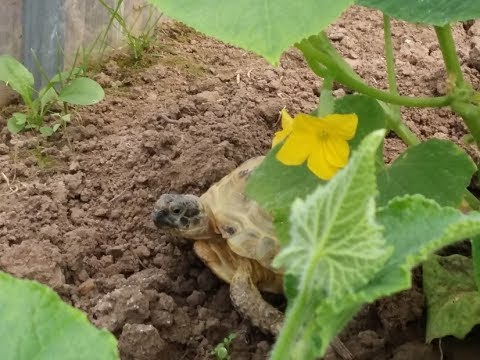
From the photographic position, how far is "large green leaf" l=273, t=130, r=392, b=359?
2.17 ft

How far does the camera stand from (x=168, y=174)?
198 cm

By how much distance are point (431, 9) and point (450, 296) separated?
1.95 ft

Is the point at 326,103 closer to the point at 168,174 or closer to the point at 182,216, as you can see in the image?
the point at 182,216

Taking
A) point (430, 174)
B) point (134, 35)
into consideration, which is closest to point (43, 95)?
point (134, 35)

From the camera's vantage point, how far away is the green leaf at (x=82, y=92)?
2.14 metres

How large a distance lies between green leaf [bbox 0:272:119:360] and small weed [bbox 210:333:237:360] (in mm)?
771

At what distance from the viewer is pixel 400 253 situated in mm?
784

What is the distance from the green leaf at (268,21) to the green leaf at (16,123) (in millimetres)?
1175

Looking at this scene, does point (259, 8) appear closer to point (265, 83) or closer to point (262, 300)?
point (262, 300)

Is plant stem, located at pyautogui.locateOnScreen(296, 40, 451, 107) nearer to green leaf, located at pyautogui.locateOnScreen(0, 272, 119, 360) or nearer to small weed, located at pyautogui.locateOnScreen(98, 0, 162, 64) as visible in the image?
green leaf, located at pyautogui.locateOnScreen(0, 272, 119, 360)

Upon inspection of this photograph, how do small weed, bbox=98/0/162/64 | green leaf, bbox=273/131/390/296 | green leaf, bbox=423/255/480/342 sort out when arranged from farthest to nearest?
small weed, bbox=98/0/162/64 → green leaf, bbox=423/255/480/342 → green leaf, bbox=273/131/390/296

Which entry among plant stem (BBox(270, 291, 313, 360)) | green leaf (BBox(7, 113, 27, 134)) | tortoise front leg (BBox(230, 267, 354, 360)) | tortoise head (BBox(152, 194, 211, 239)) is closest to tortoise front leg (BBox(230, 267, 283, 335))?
tortoise front leg (BBox(230, 267, 354, 360))

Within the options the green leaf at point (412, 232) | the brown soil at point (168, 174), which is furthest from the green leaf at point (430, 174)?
the green leaf at point (412, 232)

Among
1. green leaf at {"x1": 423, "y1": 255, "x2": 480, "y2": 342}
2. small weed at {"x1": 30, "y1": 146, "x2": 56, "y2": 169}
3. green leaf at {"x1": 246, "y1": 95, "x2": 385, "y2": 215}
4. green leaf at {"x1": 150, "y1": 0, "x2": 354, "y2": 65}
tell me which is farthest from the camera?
small weed at {"x1": 30, "y1": 146, "x2": 56, "y2": 169}
